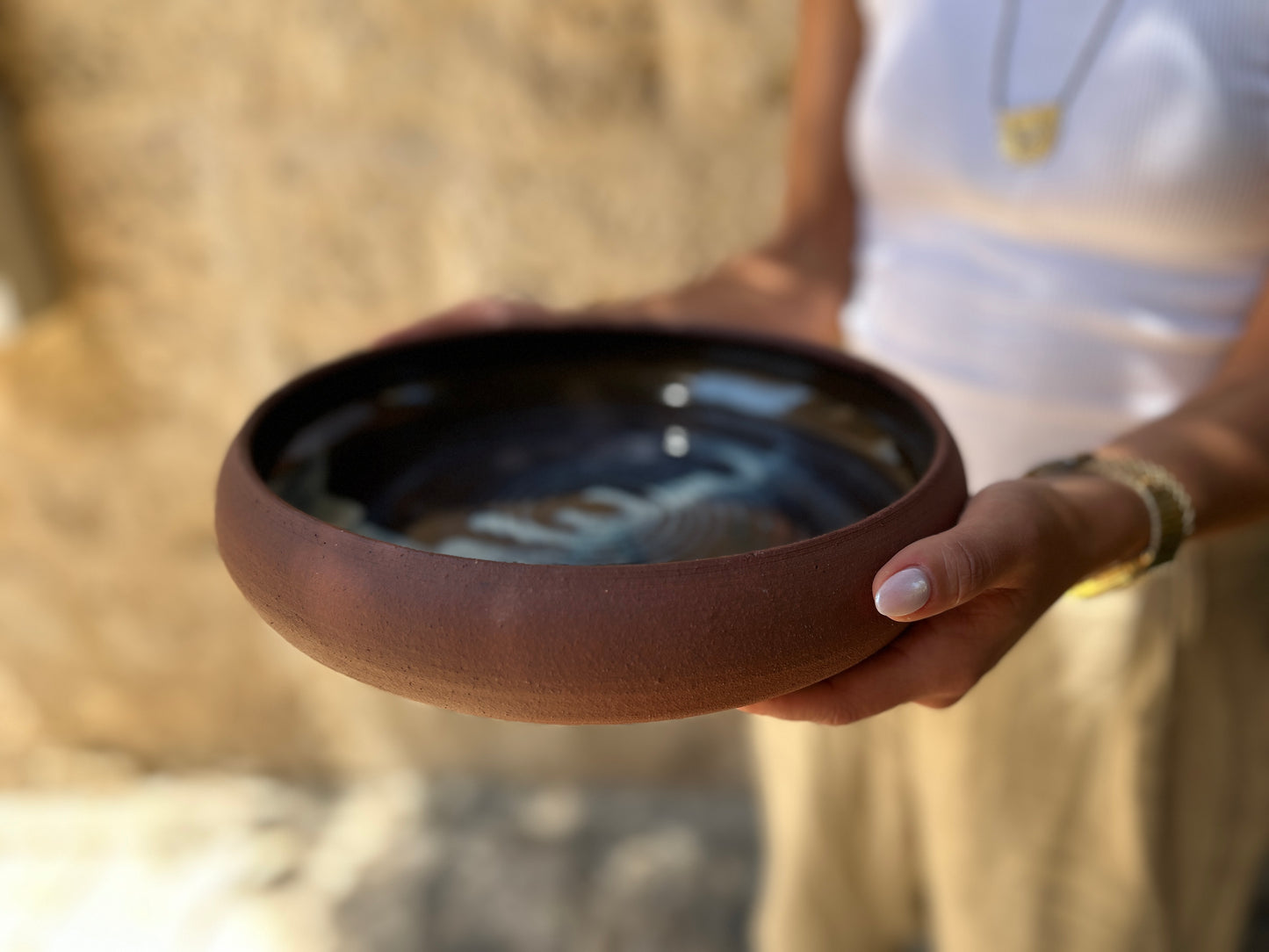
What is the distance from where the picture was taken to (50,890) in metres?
1.63

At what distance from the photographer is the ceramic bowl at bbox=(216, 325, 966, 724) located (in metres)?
0.47

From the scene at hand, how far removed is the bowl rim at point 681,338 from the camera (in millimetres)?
475

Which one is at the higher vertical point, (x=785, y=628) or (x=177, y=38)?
(x=177, y=38)

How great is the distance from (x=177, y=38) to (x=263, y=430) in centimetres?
98

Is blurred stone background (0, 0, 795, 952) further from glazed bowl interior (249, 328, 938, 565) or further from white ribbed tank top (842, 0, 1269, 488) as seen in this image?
glazed bowl interior (249, 328, 938, 565)

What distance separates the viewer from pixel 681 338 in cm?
82

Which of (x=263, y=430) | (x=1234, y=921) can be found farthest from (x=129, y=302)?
(x=1234, y=921)

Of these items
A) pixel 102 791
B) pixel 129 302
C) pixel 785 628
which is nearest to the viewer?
pixel 785 628

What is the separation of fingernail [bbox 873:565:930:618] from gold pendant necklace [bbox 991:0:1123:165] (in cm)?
49

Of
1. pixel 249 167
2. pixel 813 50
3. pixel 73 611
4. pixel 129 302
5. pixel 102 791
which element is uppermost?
pixel 813 50

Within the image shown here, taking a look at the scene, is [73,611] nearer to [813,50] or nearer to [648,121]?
[648,121]

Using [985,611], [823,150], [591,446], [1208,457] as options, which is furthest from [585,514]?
[823,150]

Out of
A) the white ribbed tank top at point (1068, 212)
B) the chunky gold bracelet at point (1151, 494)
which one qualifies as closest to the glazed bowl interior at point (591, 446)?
the chunky gold bracelet at point (1151, 494)

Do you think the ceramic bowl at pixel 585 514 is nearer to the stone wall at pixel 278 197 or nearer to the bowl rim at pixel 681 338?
the bowl rim at pixel 681 338
